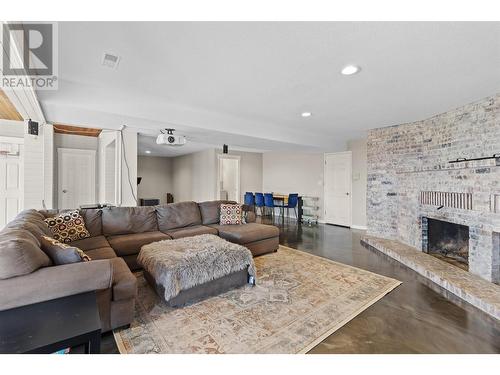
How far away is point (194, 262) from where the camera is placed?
2.28 meters

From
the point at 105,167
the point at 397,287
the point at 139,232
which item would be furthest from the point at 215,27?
the point at 105,167

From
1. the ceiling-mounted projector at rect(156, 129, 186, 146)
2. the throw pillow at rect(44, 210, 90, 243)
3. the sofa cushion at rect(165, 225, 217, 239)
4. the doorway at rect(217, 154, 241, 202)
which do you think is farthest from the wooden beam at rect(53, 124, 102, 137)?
the doorway at rect(217, 154, 241, 202)

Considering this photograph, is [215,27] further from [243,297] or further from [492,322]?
[492,322]

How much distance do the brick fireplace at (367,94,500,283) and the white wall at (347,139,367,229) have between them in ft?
3.20

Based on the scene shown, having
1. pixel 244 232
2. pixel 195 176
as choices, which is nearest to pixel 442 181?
pixel 244 232

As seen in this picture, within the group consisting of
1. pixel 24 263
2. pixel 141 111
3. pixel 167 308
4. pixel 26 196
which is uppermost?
pixel 141 111

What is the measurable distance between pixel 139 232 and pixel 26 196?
1.78 meters

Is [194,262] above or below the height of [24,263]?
below

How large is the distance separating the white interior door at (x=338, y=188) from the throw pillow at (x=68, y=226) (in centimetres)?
574

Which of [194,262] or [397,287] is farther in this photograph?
[397,287]

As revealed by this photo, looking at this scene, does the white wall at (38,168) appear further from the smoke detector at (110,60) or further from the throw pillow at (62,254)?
the throw pillow at (62,254)

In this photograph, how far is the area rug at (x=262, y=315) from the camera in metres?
1.68

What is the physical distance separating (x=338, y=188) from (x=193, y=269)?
521cm

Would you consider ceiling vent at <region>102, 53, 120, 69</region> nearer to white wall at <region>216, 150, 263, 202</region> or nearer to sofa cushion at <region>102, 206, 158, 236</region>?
sofa cushion at <region>102, 206, 158, 236</region>
